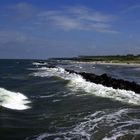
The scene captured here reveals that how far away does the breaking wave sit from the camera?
1575 centimetres

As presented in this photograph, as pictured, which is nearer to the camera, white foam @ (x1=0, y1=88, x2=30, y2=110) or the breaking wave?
the breaking wave

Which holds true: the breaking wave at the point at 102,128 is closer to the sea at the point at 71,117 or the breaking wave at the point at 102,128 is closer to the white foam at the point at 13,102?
the sea at the point at 71,117

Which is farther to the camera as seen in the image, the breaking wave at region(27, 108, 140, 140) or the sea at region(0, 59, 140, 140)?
the sea at region(0, 59, 140, 140)

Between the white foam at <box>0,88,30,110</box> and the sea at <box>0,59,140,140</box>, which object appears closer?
the sea at <box>0,59,140,140</box>

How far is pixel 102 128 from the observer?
17.2 metres

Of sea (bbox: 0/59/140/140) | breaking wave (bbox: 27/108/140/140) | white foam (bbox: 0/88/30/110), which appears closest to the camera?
breaking wave (bbox: 27/108/140/140)

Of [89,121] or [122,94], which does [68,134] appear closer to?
[89,121]

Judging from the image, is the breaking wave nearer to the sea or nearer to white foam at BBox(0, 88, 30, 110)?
the sea

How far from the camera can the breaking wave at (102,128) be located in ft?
51.7

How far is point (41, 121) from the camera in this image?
19.1 metres

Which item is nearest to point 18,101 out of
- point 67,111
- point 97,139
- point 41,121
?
point 67,111

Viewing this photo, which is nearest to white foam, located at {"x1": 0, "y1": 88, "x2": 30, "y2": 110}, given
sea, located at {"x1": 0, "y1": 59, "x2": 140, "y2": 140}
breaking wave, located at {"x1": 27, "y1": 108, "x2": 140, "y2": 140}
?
sea, located at {"x1": 0, "y1": 59, "x2": 140, "y2": 140}

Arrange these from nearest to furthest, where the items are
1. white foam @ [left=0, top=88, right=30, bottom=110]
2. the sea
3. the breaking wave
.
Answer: the breaking wave → the sea → white foam @ [left=0, top=88, right=30, bottom=110]

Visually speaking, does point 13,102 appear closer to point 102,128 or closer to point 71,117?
point 71,117
